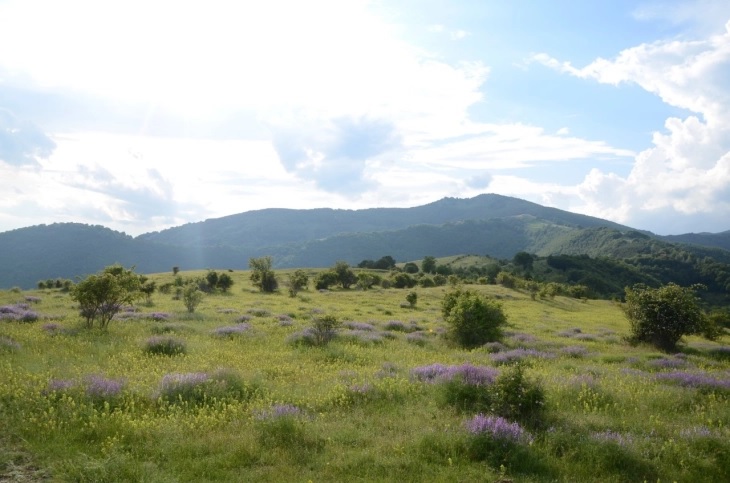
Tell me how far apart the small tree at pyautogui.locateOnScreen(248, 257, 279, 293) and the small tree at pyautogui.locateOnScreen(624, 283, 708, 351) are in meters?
46.8

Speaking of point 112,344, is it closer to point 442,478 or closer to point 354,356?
point 354,356

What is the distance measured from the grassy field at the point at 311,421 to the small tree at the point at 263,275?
4436 centimetres

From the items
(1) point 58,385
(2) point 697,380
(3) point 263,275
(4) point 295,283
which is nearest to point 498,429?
(2) point 697,380

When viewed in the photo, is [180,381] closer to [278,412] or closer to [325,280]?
[278,412]

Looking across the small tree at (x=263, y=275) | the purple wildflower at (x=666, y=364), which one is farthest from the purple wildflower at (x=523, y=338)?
the small tree at (x=263, y=275)

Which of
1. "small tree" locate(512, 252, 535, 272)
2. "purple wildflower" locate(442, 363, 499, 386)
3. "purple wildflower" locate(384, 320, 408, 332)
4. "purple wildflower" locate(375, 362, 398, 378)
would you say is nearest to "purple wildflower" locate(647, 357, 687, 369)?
"purple wildflower" locate(442, 363, 499, 386)

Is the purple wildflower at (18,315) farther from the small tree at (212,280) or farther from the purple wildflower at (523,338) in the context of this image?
the small tree at (212,280)

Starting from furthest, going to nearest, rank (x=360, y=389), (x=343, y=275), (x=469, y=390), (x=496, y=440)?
(x=343, y=275) < (x=360, y=389) < (x=469, y=390) < (x=496, y=440)

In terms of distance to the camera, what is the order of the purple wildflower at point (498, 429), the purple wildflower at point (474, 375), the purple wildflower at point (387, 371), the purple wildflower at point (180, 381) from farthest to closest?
1. the purple wildflower at point (387, 371)
2. the purple wildflower at point (474, 375)
3. the purple wildflower at point (180, 381)
4. the purple wildflower at point (498, 429)

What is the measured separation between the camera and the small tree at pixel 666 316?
2573 centimetres

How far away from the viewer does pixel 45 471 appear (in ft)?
25.3

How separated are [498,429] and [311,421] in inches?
161

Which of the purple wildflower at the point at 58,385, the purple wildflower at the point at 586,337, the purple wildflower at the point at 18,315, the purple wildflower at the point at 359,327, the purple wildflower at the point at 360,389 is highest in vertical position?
the purple wildflower at the point at 18,315

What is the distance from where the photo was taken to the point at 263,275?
2496 inches
